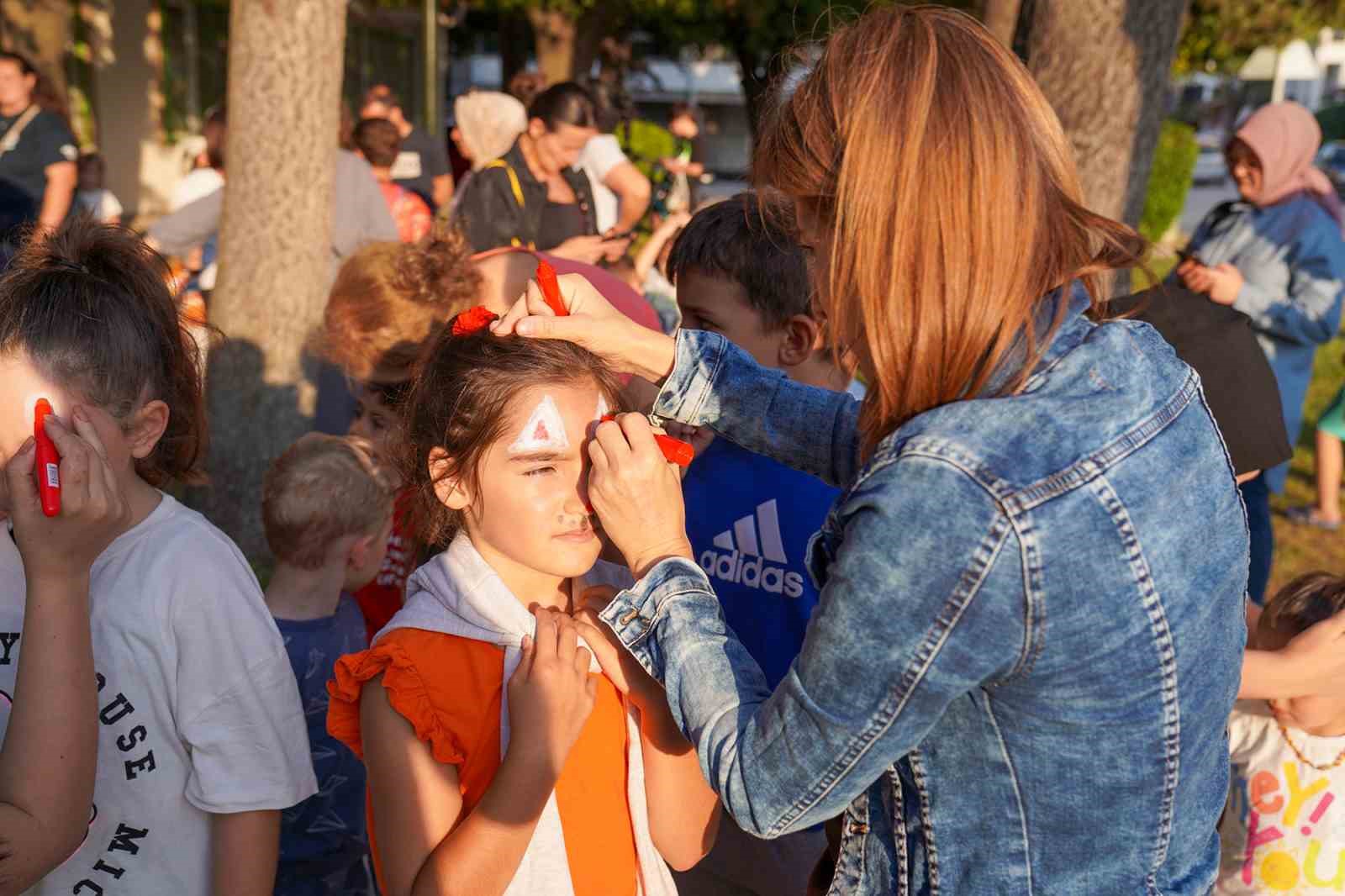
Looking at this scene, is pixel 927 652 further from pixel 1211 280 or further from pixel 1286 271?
pixel 1286 271

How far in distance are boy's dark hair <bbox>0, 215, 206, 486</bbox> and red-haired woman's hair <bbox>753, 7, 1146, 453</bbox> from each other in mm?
1154

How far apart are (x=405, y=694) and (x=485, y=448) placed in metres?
0.41

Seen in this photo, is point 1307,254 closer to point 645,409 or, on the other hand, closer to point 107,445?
point 645,409

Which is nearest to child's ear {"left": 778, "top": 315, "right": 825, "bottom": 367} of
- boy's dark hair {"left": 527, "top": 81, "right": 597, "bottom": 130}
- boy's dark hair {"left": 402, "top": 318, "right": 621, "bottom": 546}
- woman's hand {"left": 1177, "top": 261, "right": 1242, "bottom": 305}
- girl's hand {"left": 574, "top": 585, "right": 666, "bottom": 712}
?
boy's dark hair {"left": 402, "top": 318, "right": 621, "bottom": 546}

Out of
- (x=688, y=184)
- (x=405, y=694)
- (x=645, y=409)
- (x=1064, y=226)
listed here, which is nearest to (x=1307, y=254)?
(x=645, y=409)

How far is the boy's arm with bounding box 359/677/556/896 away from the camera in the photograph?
1.63 meters

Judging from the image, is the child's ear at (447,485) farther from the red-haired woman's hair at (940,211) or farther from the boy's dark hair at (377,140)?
the boy's dark hair at (377,140)

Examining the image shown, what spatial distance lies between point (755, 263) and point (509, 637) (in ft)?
3.41

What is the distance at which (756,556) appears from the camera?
2256 mm

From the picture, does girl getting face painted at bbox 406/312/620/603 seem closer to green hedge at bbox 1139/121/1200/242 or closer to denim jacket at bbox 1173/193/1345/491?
denim jacket at bbox 1173/193/1345/491

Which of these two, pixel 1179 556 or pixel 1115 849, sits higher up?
pixel 1179 556

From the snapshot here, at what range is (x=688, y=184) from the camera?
41.6ft

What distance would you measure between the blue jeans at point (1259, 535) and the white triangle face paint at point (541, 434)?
3506 mm

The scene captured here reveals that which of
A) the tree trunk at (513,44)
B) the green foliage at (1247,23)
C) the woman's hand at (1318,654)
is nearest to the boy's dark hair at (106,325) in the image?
the woman's hand at (1318,654)
